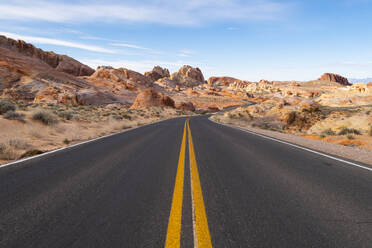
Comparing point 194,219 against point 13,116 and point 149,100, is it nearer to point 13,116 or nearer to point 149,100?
point 13,116

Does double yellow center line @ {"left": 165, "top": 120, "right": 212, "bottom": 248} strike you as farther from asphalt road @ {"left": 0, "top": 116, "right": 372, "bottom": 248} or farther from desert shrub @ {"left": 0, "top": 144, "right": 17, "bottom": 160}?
desert shrub @ {"left": 0, "top": 144, "right": 17, "bottom": 160}

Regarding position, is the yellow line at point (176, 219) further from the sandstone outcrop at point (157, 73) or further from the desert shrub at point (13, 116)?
the sandstone outcrop at point (157, 73)

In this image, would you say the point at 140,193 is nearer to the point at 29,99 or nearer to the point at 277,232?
the point at 277,232

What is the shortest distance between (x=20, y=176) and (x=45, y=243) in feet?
11.4

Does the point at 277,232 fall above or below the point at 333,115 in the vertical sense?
below

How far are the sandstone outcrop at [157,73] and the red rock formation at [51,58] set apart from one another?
2095 inches

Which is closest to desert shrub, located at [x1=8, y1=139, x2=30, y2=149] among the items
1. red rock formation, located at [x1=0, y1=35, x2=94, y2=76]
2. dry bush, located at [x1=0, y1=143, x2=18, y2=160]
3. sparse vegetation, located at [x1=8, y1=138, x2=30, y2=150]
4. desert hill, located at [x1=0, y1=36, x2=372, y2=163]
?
sparse vegetation, located at [x1=8, y1=138, x2=30, y2=150]

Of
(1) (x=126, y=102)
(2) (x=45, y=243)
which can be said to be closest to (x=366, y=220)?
(2) (x=45, y=243)

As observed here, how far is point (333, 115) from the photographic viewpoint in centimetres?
2864

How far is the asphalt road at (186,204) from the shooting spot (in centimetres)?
274

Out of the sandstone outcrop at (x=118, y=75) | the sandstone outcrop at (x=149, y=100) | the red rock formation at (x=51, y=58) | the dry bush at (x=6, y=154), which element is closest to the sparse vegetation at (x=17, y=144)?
the dry bush at (x=6, y=154)

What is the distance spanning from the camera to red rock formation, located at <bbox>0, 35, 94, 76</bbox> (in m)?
81.4

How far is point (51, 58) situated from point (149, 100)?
54.8 m

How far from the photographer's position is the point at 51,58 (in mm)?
94312
